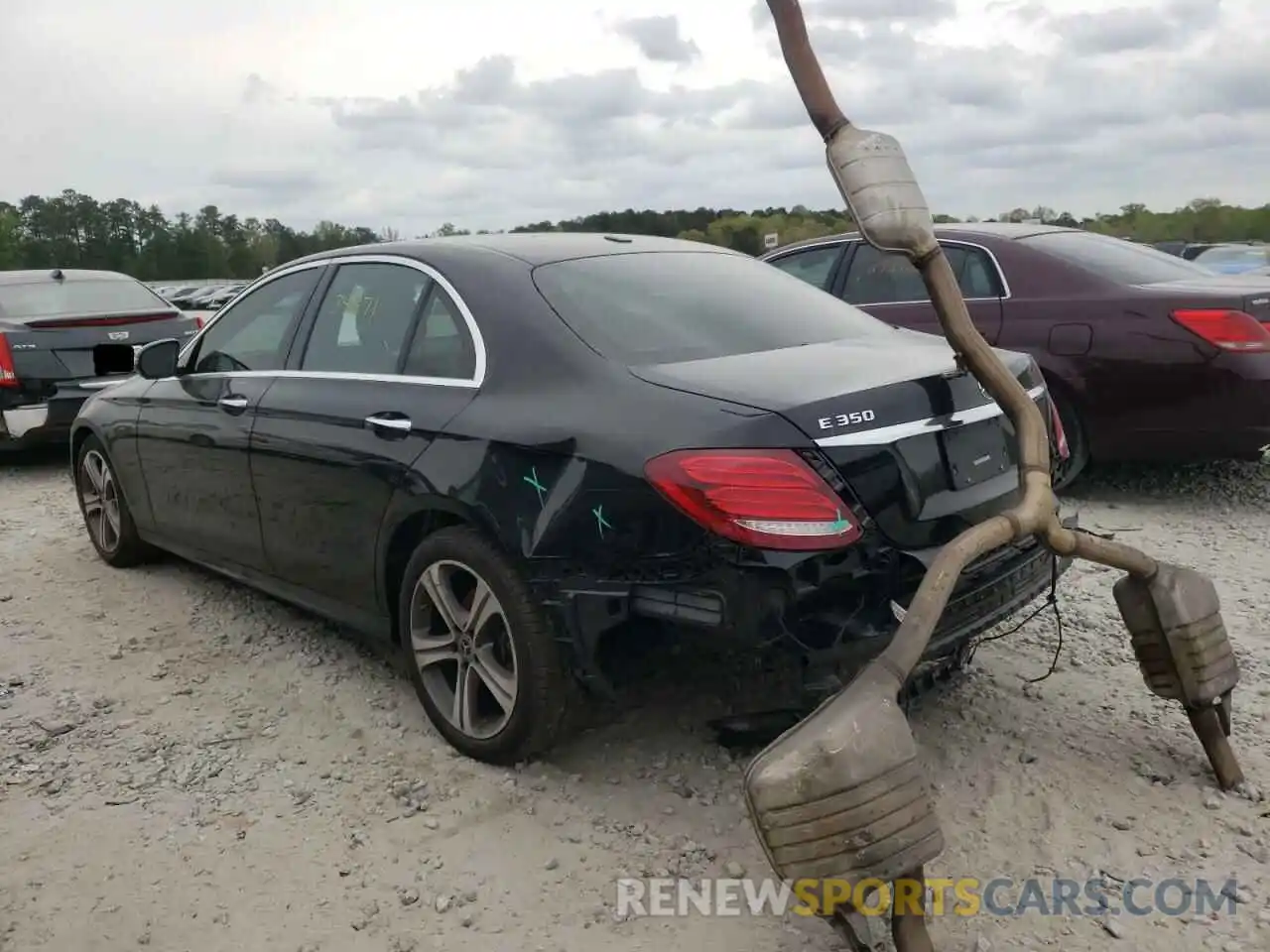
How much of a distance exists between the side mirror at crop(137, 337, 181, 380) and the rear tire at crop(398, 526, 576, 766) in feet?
6.38

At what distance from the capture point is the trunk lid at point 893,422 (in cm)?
263

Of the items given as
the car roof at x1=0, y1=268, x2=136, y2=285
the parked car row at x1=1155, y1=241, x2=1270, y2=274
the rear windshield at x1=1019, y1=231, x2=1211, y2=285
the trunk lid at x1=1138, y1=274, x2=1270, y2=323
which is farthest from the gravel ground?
the parked car row at x1=1155, y1=241, x2=1270, y2=274

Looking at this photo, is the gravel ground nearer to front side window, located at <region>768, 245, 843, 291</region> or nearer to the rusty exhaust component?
the rusty exhaust component

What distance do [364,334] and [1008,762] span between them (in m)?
2.43

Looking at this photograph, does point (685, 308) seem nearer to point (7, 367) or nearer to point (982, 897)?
point (982, 897)

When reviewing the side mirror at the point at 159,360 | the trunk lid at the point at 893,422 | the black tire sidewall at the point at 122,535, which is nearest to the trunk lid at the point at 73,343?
the black tire sidewall at the point at 122,535

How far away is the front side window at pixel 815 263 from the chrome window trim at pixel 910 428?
12.7 feet

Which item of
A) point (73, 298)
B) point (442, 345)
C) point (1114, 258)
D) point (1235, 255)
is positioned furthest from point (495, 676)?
point (1235, 255)

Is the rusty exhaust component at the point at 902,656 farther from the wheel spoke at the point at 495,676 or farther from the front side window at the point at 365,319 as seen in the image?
the front side window at the point at 365,319

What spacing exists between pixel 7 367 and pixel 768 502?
6.89 meters

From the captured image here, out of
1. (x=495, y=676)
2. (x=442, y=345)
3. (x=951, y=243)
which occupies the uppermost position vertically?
(x=951, y=243)

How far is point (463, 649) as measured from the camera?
325cm

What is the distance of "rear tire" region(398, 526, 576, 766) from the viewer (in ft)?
9.78

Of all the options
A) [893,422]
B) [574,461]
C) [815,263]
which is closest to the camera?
[893,422]
